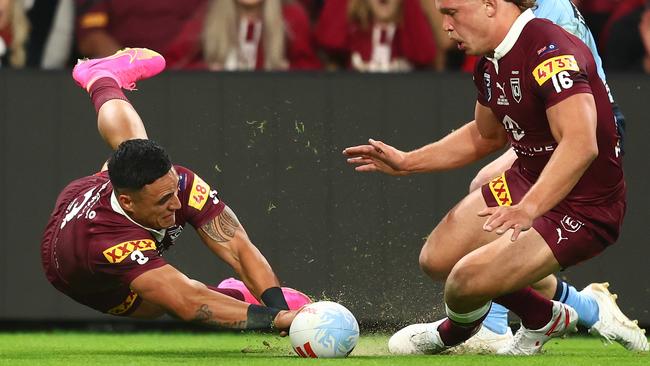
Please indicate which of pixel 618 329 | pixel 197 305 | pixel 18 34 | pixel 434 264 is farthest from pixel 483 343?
pixel 18 34

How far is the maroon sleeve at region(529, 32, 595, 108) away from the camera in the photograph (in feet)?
21.7

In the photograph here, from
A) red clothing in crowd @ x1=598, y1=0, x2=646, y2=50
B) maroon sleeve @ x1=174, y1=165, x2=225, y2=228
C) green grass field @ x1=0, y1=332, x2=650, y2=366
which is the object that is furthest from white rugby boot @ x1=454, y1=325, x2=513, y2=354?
red clothing in crowd @ x1=598, y1=0, x2=646, y2=50

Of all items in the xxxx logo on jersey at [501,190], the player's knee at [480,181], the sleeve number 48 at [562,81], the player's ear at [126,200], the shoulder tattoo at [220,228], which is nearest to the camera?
the sleeve number 48 at [562,81]

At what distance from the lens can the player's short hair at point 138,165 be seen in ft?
23.6

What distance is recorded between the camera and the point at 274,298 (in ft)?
25.0

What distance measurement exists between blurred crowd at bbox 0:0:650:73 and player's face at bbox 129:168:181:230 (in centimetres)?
280

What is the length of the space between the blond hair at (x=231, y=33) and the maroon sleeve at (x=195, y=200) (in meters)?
2.32

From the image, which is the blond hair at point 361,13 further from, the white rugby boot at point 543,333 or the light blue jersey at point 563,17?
the white rugby boot at point 543,333

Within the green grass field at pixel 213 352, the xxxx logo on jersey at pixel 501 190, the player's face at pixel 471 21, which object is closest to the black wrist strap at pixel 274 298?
the green grass field at pixel 213 352

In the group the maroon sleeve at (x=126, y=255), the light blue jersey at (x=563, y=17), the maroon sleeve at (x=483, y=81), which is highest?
the light blue jersey at (x=563, y=17)

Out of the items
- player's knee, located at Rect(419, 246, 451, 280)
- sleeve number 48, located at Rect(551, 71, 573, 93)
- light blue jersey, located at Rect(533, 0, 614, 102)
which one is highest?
sleeve number 48, located at Rect(551, 71, 573, 93)

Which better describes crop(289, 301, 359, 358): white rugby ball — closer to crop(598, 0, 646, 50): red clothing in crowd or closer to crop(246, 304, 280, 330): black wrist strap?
crop(246, 304, 280, 330): black wrist strap

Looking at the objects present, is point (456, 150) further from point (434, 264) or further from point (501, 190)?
point (434, 264)

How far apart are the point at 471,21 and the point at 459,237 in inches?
48.5
